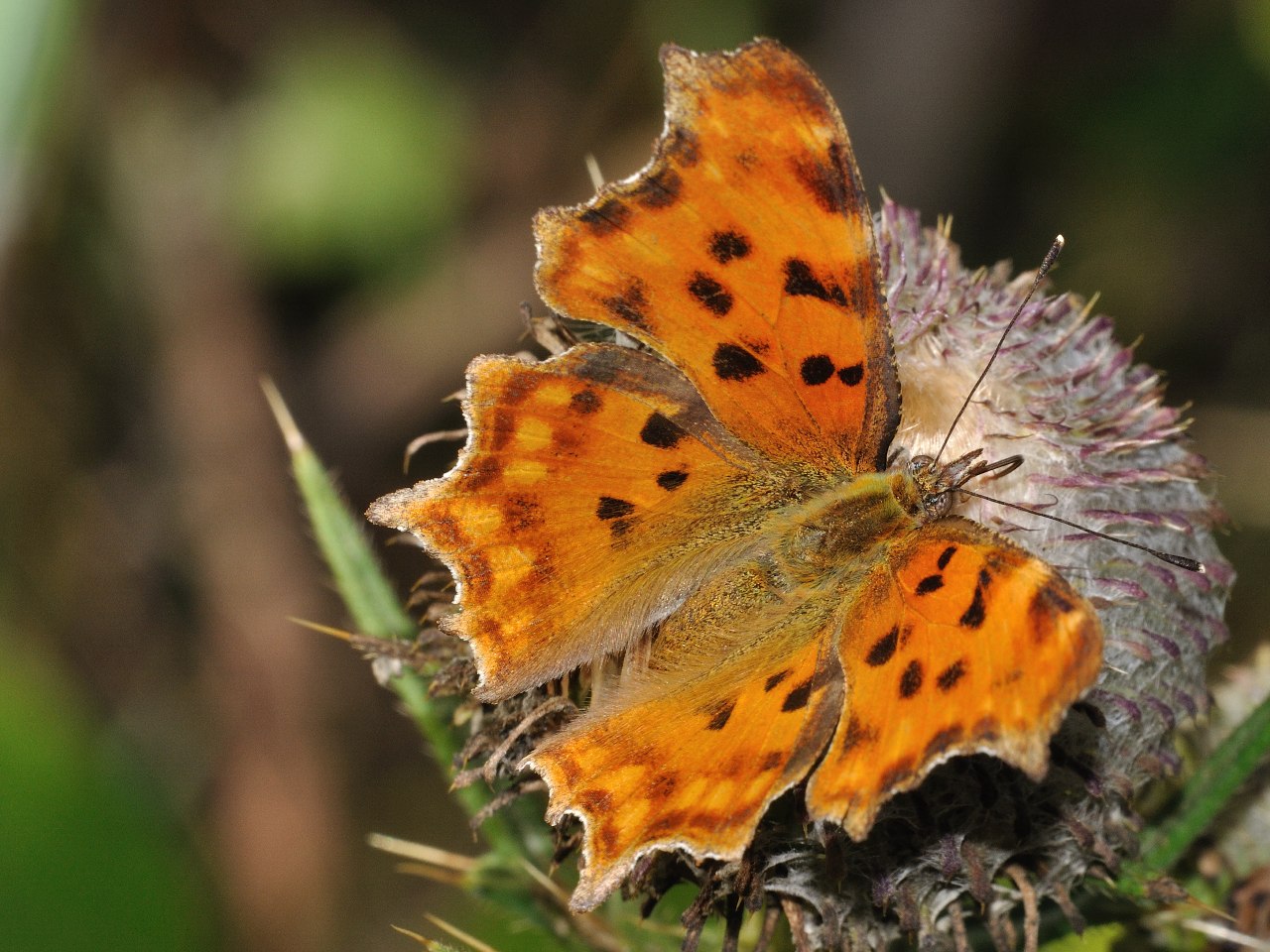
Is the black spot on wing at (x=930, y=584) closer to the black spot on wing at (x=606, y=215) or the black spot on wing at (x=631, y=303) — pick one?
the black spot on wing at (x=631, y=303)

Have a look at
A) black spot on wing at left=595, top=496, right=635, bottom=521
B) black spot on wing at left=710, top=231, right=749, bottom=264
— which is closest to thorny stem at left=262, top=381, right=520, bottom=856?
black spot on wing at left=595, top=496, right=635, bottom=521

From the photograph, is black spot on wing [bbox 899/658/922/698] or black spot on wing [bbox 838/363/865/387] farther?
black spot on wing [bbox 838/363/865/387]

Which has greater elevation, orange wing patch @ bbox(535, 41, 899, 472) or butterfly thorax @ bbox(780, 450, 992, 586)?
orange wing patch @ bbox(535, 41, 899, 472)

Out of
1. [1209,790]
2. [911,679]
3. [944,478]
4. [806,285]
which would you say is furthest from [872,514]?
[1209,790]

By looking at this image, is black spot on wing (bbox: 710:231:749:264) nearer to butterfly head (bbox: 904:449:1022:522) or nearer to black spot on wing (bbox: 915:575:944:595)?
butterfly head (bbox: 904:449:1022:522)

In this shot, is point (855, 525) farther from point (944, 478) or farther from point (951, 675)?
point (951, 675)

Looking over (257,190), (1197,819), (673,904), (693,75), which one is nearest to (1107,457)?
(1197,819)
